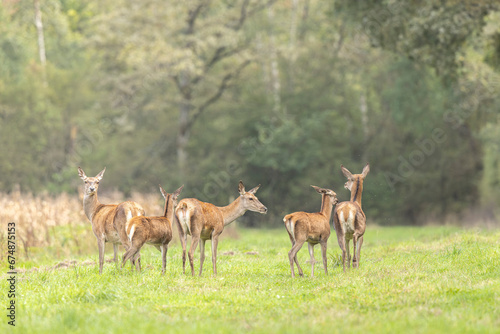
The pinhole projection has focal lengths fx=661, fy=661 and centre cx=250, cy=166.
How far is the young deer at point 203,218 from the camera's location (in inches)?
412

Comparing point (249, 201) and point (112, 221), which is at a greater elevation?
point (249, 201)

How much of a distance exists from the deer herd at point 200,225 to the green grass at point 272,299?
41cm

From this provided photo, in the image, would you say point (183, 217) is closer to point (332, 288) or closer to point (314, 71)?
point (332, 288)

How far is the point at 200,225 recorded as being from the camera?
10484 millimetres

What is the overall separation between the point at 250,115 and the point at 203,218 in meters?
27.8

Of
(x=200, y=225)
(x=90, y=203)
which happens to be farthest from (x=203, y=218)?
(x=90, y=203)

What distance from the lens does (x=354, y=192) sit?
11688 mm

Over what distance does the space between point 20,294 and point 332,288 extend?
4.41 metres

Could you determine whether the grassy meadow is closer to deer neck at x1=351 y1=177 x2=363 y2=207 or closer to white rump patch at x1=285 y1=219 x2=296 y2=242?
white rump patch at x1=285 y1=219 x2=296 y2=242

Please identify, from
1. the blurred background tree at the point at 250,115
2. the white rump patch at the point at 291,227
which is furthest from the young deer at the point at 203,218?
the blurred background tree at the point at 250,115

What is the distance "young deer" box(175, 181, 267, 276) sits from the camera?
1045 centimetres

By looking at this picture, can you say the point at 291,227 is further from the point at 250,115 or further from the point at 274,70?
the point at 274,70

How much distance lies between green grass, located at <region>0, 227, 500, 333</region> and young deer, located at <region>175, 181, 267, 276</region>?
0.53 m

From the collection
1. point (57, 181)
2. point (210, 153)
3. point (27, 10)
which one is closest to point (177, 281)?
point (210, 153)
